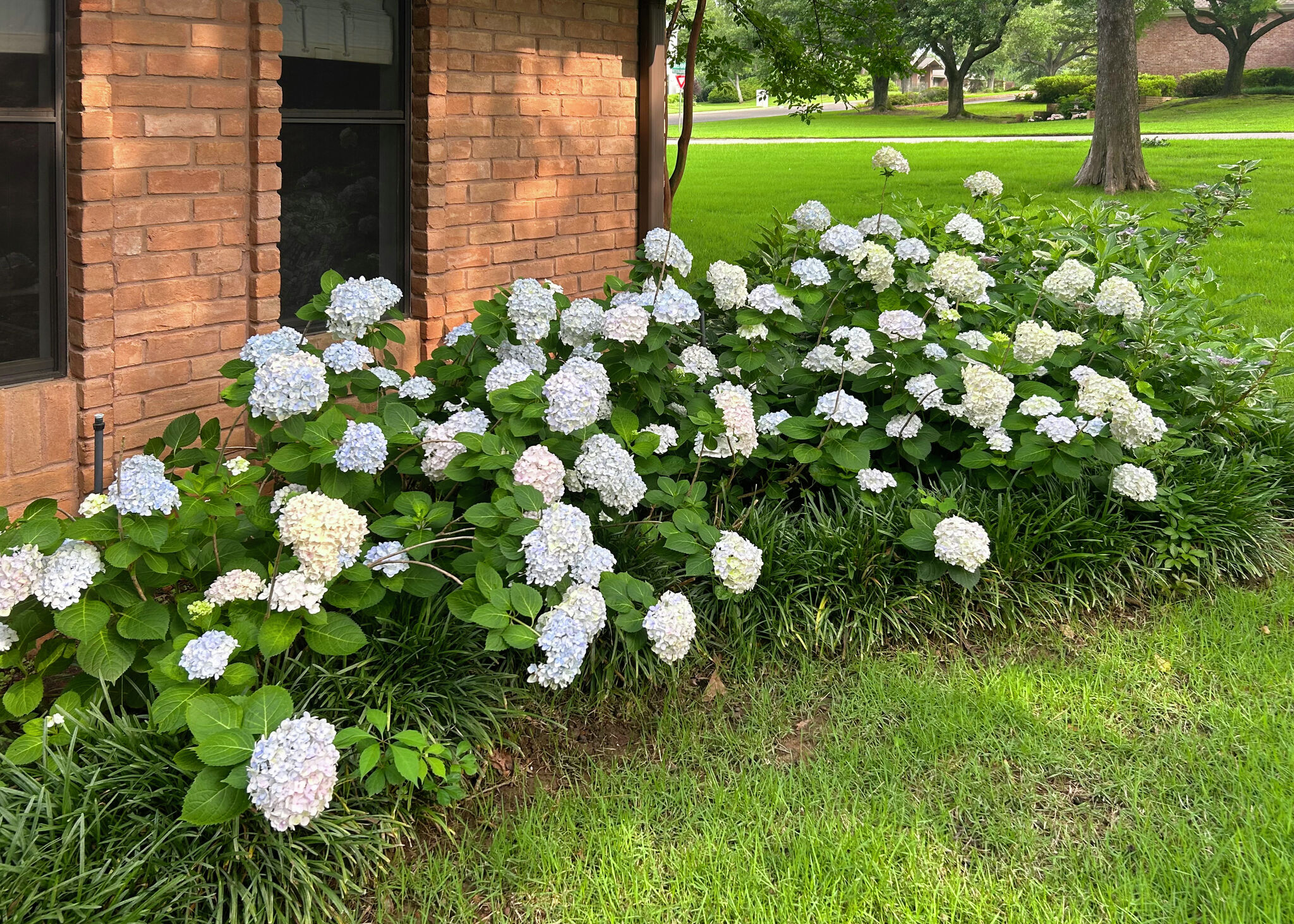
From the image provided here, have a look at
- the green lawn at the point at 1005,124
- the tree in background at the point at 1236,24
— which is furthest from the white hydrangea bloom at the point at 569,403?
the tree in background at the point at 1236,24

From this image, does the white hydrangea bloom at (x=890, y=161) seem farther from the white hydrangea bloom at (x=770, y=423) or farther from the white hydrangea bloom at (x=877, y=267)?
the white hydrangea bloom at (x=770, y=423)

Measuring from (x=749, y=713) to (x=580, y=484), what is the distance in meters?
0.86

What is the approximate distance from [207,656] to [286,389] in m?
0.85

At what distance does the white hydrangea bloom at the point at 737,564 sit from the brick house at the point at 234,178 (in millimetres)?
2002

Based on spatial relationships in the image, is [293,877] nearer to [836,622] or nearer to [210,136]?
[836,622]

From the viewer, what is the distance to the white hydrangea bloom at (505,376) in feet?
11.7

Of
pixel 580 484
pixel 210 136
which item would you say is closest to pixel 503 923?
pixel 580 484

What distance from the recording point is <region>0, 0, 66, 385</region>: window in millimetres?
3518

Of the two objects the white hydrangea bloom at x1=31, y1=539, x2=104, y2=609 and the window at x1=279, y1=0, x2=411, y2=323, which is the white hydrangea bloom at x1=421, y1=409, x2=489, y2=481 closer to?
the white hydrangea bloom at x1=31, y1=539, x2=104, y2=609

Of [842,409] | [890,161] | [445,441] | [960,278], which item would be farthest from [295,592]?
[890,161]

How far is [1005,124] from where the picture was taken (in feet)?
120

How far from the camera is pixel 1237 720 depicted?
350 cm

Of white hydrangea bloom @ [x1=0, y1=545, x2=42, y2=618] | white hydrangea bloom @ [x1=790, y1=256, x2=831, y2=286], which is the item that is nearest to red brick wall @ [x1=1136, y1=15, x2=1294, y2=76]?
white hydrangea bloom @ [x1=790, y1=256, x2=831, y2=286]

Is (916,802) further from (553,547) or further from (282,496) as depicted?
(282,496)
